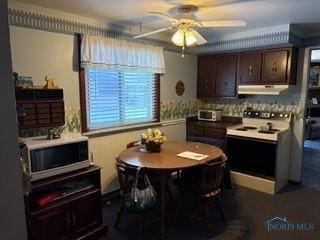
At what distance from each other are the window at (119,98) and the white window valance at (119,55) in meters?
0.14

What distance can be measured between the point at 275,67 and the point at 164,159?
2.23 metres

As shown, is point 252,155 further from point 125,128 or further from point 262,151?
point 125,128

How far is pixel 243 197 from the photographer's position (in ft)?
11.1

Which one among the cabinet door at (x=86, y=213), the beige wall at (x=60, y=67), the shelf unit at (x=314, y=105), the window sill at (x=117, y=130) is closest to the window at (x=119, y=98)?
the window sill at (x=117, y=130)

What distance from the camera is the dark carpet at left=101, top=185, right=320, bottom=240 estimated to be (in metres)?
2.50

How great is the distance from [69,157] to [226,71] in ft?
9.56

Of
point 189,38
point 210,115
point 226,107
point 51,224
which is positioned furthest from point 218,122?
point 51,224

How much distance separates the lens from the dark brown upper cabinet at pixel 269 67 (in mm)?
3471

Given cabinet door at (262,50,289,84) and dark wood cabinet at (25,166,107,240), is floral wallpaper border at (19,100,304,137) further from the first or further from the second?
dark wood cabinet at (25,166,107,240)

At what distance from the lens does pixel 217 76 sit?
14.0ft

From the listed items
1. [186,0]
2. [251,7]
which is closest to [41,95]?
[186,0]

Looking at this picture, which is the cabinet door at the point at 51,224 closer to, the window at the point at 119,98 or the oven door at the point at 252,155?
the window at the point at 119,98

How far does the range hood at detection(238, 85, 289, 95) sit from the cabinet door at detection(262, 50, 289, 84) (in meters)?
0.07

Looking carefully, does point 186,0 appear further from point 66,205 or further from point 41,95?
point 66,205
